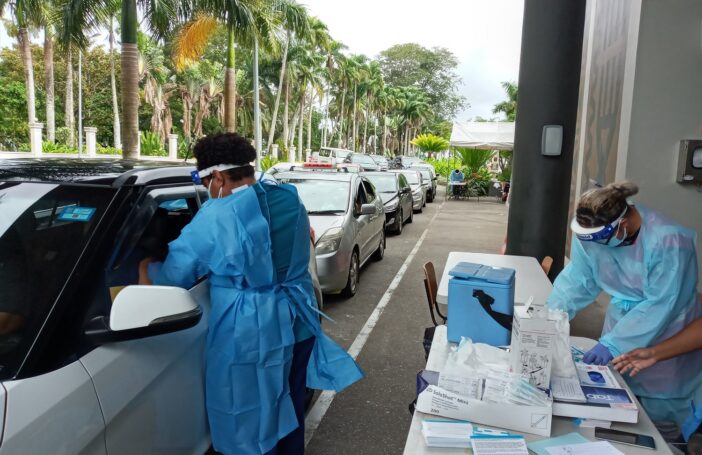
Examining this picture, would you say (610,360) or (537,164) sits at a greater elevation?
(537,164)

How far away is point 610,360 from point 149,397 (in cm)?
207

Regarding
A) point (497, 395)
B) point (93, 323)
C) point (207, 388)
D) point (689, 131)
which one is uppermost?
point (689, 131)

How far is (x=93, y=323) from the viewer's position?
6.33 ft

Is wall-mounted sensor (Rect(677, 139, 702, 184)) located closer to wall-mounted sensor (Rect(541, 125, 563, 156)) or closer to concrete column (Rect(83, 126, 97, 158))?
wall-mounted sensor (Rect(541, 125, 563, 156))

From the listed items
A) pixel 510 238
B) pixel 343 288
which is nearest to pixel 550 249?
pixel 510 238

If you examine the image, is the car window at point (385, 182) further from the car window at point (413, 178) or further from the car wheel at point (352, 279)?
the car wheel at point (352, 279)

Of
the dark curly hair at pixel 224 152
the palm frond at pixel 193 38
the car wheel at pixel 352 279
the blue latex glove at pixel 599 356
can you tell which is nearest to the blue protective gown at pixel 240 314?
the dark curly hair at pixel 224 152

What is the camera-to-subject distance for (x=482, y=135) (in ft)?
59.0

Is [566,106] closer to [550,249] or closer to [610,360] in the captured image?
[550,249]

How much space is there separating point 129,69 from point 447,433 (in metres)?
13.0

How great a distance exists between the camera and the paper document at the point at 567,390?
6.87ft

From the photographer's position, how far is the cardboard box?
82.5 inches

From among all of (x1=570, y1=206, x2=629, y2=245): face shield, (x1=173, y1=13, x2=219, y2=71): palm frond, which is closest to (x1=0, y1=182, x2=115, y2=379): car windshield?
(x1=570, y1=206, x2=629, y2=245): face shield

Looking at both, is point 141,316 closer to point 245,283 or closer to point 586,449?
point 245,283
